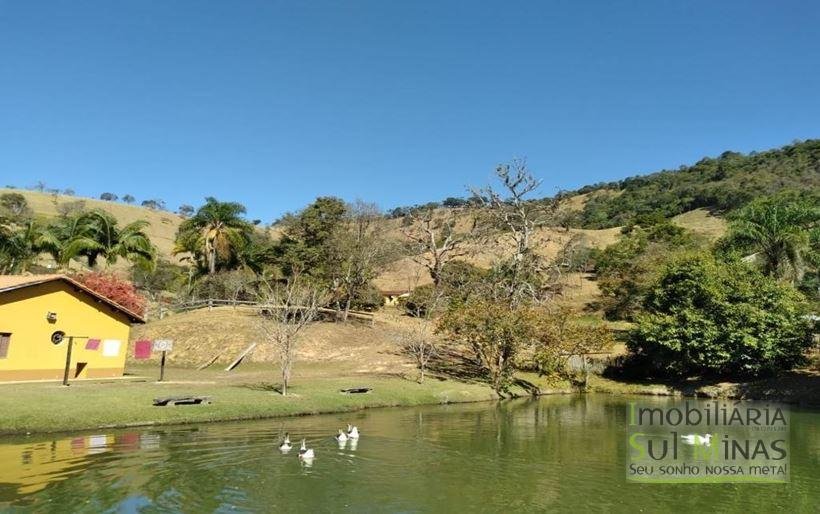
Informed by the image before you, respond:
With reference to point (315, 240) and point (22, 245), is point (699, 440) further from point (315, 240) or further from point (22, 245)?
point (22, 245)

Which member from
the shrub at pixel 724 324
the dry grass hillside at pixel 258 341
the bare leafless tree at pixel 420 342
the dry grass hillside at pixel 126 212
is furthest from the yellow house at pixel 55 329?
the dry grass hillside at pixel 126 212

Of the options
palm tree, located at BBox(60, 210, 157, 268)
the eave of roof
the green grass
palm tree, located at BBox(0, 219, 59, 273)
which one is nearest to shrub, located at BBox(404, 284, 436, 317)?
the green grass

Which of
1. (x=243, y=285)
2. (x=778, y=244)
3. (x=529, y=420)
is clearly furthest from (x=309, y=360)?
(x=778, y=244)

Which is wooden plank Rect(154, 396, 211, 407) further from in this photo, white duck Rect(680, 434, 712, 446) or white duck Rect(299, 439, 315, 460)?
white duck Rect(680, 434, 712, 446)

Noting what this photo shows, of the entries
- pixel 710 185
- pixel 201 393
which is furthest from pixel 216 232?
pixel 710 185

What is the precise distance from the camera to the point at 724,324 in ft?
132

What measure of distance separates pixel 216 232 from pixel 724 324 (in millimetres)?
46409

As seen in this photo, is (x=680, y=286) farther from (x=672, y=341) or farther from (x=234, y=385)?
(x=234, y=385)

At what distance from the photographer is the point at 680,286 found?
143ft

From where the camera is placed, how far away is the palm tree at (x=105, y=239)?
52469mm

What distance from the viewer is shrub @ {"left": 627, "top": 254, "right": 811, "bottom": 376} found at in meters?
39.2

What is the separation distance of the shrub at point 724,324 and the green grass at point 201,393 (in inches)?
565

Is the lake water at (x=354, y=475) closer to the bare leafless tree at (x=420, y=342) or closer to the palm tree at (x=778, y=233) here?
the bare leafless tree at (x=420, y=342)

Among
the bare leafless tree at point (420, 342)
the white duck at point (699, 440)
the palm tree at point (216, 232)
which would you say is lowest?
the white duck at point (699, 440)
